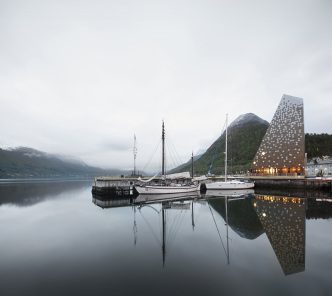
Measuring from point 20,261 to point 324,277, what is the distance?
59.1 ft

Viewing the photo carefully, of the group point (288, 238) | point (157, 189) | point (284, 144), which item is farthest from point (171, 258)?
point (284, 144)

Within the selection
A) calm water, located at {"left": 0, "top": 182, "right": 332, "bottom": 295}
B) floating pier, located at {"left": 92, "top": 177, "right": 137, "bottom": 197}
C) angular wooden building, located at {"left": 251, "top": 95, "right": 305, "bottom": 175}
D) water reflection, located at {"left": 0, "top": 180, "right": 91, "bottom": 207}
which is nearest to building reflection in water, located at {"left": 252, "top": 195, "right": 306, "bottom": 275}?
calm water, located at {"left": 0, "top": 182, "right": 332, "bottom": 295}

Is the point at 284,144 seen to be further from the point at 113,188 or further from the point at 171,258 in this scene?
the point at 171,258

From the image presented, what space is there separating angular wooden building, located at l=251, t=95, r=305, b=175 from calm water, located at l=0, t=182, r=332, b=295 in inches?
A: 3534

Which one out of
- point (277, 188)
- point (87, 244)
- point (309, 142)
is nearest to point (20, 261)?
point (87, 244)

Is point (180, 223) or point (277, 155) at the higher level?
point (277, 155)

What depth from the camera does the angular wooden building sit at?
109 meters

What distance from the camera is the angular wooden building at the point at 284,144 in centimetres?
10856

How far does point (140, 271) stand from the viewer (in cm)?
1339

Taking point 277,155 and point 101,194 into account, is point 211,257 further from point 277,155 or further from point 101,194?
point 277,155

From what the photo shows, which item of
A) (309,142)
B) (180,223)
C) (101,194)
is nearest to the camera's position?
(180,223)

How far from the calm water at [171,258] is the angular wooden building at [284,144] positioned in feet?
295

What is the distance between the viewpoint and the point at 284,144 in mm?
115188

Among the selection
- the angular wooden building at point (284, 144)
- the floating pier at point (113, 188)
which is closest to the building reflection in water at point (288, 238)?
the floating pier at point (113, 188)
